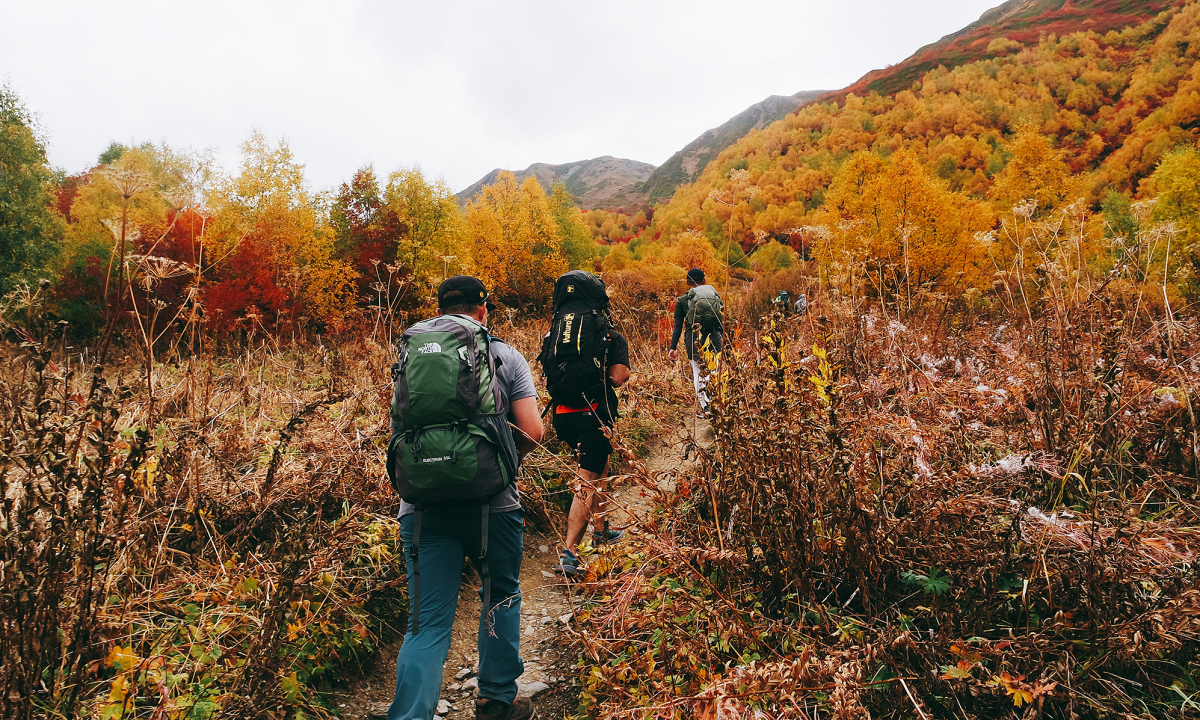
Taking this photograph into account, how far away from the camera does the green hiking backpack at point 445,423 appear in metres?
2.13

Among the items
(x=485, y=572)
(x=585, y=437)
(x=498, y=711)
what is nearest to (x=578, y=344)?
(x=585, y=437)

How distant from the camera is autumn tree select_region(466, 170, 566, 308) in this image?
33875mm

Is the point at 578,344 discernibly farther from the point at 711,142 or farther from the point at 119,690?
the point at 711,142

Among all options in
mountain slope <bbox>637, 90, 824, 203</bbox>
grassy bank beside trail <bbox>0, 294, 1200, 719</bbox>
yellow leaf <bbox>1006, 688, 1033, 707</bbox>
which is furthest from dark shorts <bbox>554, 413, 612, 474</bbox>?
mountain slope <bbox>637, 90, 824, 203</bbox>

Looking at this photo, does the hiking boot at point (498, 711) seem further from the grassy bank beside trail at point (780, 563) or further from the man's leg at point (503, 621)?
the grassy bank beside trail at point (780, 563)

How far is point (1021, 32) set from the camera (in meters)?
85.6

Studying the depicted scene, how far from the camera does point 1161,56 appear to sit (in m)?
59.4

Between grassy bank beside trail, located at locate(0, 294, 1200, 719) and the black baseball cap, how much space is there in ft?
2.59

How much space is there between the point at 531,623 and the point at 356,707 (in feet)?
3.58

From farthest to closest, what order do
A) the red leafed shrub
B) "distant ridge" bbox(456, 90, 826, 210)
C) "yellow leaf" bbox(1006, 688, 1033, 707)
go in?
1. "distant ridge" bbox(456, 90, 826, 210)
2. the red leafed shrub
3. "yellow leaf" bbox(1006, 688, 1033, 707)

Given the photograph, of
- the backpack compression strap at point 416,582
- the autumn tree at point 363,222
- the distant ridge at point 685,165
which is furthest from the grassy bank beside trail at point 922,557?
the distant ridge at point 685,165

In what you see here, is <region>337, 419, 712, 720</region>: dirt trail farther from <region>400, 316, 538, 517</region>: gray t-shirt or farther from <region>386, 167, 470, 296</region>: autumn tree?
<region>386, 167, 470, 296</region>: autumn tree

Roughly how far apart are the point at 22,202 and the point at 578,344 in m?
30.7

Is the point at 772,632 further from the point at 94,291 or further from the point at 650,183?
the point at 650,183
